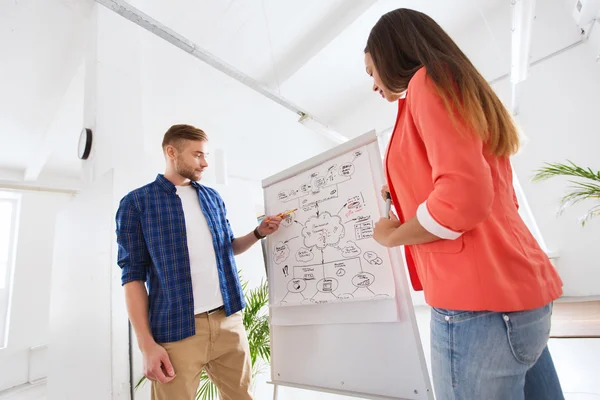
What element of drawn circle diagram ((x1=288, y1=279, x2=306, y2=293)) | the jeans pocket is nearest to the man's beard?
drawn circle diagram ((x1=288, y1=279, x2=306, y2=293))

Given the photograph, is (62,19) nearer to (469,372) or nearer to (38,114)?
(38,114)

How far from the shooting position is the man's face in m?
1.33

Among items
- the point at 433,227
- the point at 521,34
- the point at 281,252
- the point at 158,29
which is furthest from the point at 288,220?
the point at 521,34

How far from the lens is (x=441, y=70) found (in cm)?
58

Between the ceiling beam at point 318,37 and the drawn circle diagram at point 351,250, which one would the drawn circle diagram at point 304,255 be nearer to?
the drawn circle diagram at point 351,250

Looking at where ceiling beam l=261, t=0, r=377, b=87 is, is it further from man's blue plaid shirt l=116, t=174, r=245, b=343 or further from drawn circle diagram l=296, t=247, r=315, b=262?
man's blue plaid shirt l=116, t=174, r=245, b=343

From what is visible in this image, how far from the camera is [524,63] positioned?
2084mm

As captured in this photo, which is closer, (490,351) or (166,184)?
(490,351)

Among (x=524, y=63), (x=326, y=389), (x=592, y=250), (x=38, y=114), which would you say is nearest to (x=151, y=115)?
(x=38, y=114)

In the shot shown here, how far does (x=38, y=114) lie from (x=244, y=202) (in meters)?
2.74

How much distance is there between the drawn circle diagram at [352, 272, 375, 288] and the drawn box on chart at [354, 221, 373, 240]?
154mm

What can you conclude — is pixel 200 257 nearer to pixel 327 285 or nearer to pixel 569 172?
pixel 327 285

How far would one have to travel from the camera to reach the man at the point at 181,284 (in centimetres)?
105

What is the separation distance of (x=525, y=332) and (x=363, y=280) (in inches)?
26.5
